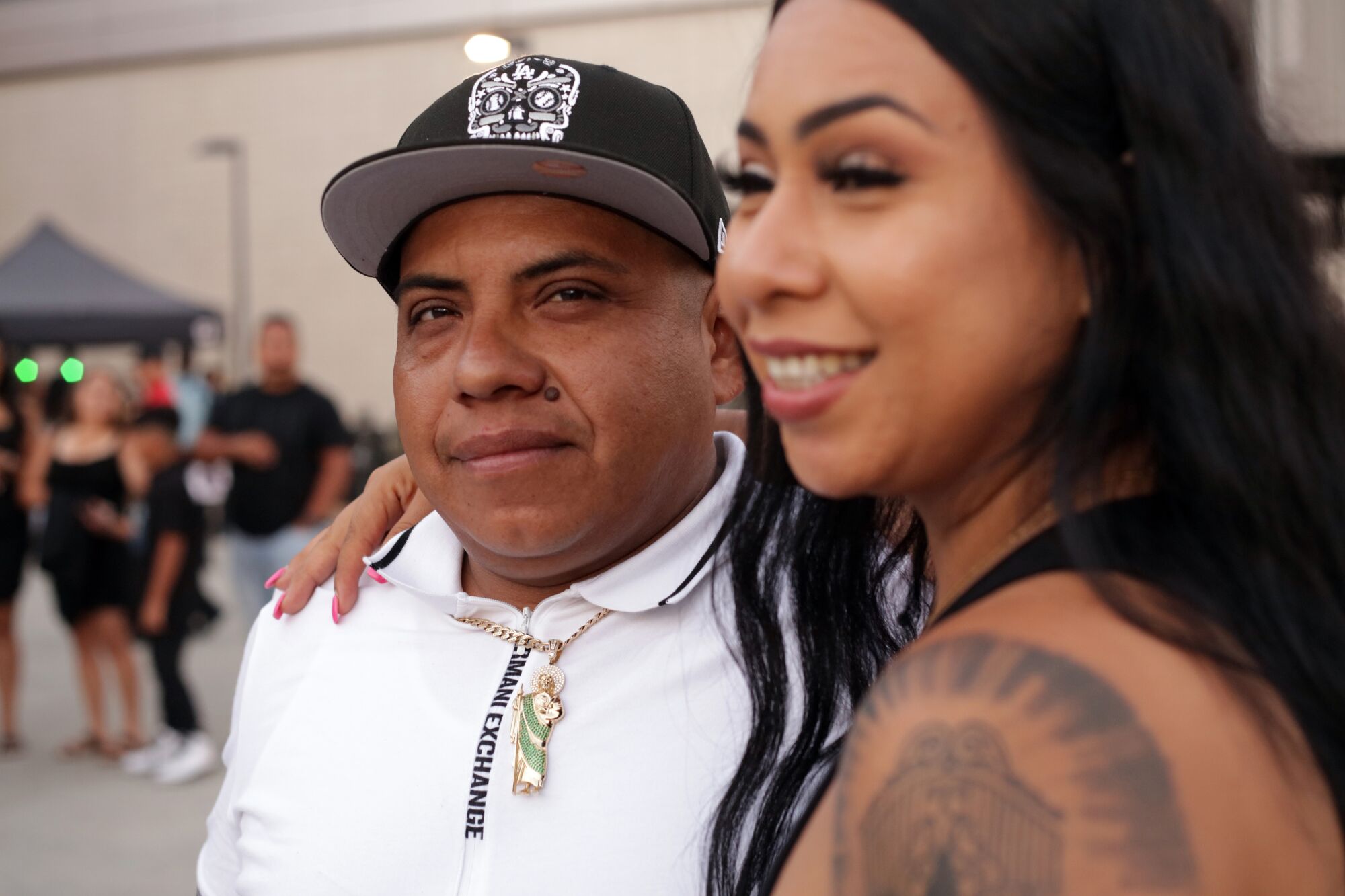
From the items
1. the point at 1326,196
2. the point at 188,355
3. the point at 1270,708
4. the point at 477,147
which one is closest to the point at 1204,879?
the point at 1270,708

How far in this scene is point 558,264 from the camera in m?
1.78

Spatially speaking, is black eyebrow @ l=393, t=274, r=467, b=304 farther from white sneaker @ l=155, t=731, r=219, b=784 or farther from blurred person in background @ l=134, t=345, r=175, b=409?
blurred person in background @ l=134, t=345, r=175, b=409

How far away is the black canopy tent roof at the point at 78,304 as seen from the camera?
44.4ft

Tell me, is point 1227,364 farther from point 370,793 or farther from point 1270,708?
point 370,793

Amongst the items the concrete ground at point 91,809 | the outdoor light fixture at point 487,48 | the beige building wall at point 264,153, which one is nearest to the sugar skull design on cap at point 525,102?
the concrete ground at point 91,809

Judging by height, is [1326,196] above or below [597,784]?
above

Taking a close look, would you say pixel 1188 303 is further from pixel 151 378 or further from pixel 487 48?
pixel 151 378

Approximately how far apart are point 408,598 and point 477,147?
0.69 meters

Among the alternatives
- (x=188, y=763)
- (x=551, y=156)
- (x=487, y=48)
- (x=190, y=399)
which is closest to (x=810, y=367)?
(x=551, y=156)

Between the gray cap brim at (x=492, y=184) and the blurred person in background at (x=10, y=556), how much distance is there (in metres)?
5.57

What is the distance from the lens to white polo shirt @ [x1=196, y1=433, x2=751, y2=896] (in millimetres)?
1608

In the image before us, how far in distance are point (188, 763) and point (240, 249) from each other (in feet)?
62.6

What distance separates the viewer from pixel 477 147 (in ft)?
5.72

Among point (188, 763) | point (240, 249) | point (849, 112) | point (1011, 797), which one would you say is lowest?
point (188, 763)
